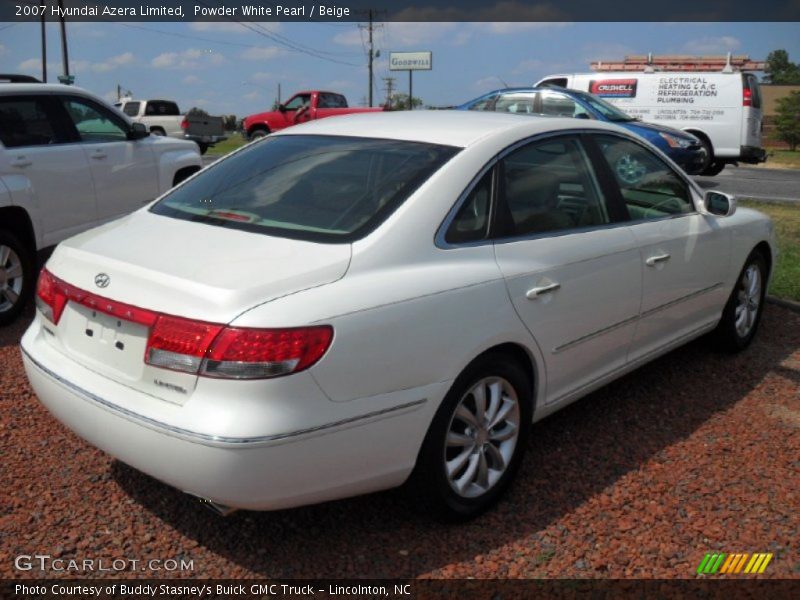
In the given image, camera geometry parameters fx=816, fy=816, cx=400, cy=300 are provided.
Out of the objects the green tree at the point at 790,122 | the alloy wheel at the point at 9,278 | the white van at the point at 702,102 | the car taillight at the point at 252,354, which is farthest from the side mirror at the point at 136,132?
the green tree at the point at 790,122

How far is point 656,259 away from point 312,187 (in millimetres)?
1878

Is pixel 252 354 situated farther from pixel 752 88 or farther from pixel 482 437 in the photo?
pixel 752 88

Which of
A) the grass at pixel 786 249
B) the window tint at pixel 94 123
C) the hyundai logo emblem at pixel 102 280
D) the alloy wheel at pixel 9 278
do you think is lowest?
the grass at pixel 786 249

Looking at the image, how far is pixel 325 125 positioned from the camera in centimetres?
418

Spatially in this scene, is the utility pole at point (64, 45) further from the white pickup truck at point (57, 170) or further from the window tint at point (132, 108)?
the white pickup truck at point (57, 170)

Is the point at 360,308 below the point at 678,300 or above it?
above

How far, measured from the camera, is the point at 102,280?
118 inches

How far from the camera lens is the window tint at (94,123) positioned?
6.75 meters

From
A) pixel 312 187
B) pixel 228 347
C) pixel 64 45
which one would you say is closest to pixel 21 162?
pixel 312 187

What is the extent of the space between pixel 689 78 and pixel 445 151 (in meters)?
16.8

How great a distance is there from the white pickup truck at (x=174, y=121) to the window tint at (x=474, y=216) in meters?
25.4

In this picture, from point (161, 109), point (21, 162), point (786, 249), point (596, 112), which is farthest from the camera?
point (161, 109)

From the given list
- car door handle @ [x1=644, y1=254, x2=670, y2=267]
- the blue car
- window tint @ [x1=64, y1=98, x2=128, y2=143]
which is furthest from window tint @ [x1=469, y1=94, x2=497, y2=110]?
car door handle @ [x1=644, y1=254, x2=670, y2=267]

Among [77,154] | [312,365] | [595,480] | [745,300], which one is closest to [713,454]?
[595,480]
